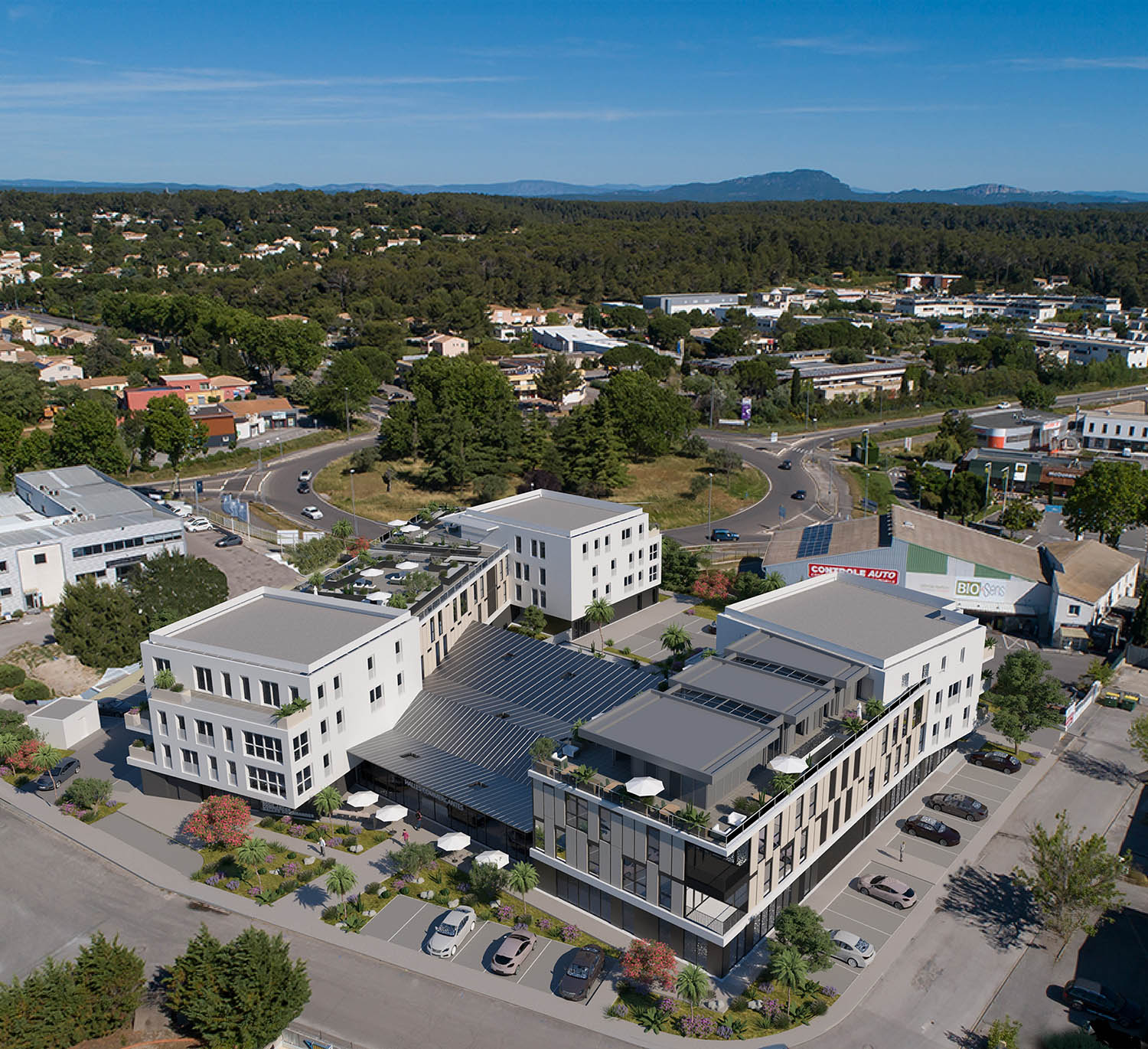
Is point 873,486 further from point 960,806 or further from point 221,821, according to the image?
point 221,821

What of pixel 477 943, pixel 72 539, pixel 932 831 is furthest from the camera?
pixel 72 539

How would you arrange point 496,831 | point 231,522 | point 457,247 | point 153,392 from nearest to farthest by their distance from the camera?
1. point 496,831
2. point 231,522
3. point 153,392
4. point 457,247

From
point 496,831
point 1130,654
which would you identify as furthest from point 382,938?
point 1130,654

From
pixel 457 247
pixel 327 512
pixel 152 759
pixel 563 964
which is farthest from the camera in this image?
pixel 457 247

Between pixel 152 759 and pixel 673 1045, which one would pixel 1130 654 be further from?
pixel 152 759

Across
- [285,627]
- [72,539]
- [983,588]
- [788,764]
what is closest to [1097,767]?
[983,588]

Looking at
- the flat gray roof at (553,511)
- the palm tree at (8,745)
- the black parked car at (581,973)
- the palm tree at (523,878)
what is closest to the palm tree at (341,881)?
the palm tree at (523,878)
